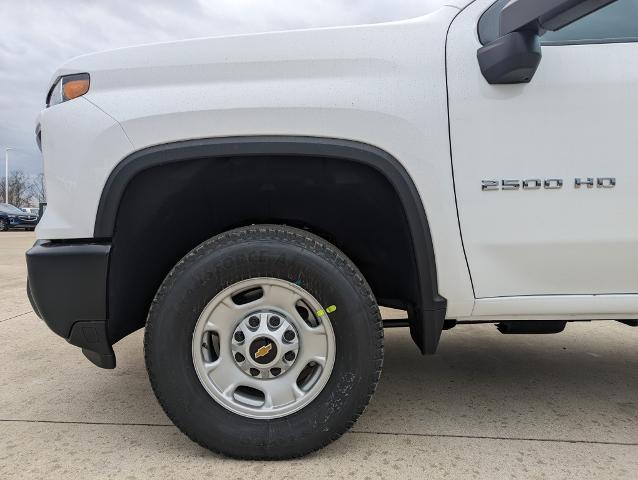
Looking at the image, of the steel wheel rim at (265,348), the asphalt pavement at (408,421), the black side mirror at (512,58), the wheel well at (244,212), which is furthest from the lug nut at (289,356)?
the black side mirror at (512,58)

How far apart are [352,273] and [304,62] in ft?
2.77

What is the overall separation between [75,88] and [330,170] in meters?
1.08

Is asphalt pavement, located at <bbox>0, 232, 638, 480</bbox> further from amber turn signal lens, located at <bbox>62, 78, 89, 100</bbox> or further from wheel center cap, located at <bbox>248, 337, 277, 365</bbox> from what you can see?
amber turn signal lens, located at <bbox>62, 78, 89, 100</bbox>

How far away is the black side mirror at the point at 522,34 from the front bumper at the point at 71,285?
1.63 metres

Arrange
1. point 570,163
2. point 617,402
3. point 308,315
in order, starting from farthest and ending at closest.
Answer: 1. point 617,402
2. point 308,315
3. point 570,163

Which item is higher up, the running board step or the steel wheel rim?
the steel wheel rim

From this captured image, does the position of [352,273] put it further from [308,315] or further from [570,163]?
[570,163]

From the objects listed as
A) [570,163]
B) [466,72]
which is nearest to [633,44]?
[570,163]

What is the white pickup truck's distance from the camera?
6.06 ft

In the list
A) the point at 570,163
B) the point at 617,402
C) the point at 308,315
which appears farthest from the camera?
the point at 617,402

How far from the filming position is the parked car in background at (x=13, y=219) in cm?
2190

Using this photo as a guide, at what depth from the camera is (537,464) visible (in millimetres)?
1865

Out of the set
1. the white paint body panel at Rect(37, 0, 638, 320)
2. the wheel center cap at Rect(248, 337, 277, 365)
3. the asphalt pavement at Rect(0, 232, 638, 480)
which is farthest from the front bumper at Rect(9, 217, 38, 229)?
the wheel center cap at Rect(248, 337, 277, 365)

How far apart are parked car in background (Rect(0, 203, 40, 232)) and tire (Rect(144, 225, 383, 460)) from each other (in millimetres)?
23445
